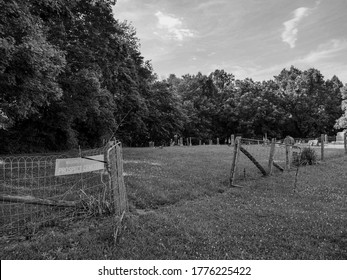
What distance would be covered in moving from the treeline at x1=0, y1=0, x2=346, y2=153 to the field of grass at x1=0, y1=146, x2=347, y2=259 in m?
4.80

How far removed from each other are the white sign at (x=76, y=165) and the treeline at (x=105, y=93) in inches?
174

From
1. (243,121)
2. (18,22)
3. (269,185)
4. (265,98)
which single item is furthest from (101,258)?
(265,98)

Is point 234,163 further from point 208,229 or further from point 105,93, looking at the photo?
point 105,93

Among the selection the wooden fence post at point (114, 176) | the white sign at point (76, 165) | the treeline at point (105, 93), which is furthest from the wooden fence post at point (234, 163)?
the white sign at point (76, 165)

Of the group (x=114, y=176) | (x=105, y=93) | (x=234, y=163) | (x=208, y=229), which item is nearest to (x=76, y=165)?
(x=114, y=176)

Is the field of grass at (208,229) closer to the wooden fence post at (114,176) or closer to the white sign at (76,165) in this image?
the wooden fence post at (114,176)

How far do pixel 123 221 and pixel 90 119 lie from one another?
21.0 meters

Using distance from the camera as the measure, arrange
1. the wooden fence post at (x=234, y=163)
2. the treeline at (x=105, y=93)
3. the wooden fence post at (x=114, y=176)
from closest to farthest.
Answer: the wooden fence post at (x=114, y=176), the wooden fence post at (x=234, y=163), the treeline at (x=105, y=93)

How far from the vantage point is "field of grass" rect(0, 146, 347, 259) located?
424cm

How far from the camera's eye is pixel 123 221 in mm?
5309

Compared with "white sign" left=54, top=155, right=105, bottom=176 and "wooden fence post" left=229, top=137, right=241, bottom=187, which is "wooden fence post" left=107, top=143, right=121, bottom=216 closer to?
"white sign" left=54, top=155, right=105, bottom=176

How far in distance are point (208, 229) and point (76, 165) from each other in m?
3.07

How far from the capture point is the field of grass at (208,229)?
424cm

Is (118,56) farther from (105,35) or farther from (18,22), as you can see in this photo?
(18,22)
